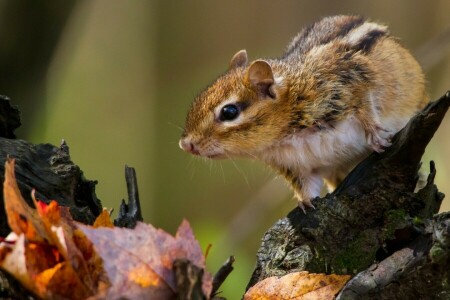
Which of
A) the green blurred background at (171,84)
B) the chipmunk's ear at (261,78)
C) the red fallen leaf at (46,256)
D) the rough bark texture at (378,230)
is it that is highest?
the green blurred background at (171,84)

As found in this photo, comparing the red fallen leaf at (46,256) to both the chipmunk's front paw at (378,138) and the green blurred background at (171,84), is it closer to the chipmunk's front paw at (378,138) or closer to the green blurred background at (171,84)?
the chipmunk's front paw at (378,138)

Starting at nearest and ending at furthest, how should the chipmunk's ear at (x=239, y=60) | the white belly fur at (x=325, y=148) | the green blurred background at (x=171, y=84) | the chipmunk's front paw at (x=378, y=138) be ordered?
the chipmunk's front paw at (x=378, y=138)
the white belly fur at (x=325, y=148)
the chipmunk's ear at (x=239, y=60)
the green blurred background at (x=171, y=84)

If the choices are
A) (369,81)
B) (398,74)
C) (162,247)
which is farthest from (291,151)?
(162,247)

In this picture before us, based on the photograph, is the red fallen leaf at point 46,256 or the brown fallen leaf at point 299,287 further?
the brown fallen leaf at point 299,287

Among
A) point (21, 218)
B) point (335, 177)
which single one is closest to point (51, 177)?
point (21, 218)

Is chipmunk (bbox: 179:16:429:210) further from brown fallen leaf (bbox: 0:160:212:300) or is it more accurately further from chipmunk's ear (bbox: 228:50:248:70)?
brown fallen leaf (bbox: 0:160:212:300)

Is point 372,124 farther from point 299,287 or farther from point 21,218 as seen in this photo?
point 21,218

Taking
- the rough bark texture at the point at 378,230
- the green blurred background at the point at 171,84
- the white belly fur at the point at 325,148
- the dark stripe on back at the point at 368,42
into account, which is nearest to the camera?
the rough bark texture at the point at 378,230

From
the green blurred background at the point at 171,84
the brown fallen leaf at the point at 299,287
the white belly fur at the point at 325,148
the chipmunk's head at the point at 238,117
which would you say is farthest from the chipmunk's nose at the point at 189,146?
the green blurred background at the point at 171,84

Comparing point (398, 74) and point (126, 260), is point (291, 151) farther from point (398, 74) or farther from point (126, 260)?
point (126, 260)
